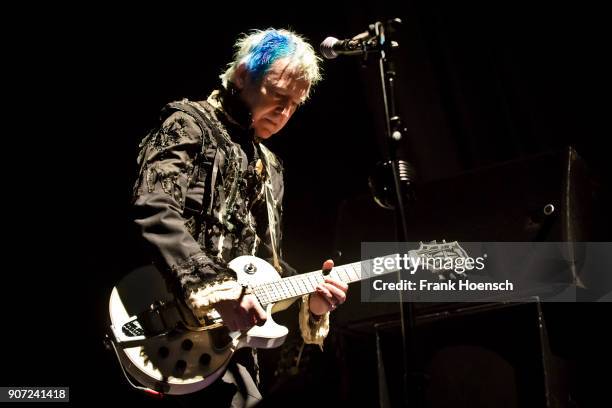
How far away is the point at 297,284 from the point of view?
2098 millimetres

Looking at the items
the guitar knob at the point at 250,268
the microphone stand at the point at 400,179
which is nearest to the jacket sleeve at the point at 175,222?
the guitar knob at the point at 250,268

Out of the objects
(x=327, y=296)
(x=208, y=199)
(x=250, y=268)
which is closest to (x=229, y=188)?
→ (x=208, y=199)

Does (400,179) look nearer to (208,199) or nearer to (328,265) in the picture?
(328,265)

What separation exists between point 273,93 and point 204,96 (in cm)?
103

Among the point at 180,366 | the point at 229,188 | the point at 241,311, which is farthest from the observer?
the point at 229,188

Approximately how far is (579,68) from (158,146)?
3059 mm

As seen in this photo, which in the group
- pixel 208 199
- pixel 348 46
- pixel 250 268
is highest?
pixel 348 46

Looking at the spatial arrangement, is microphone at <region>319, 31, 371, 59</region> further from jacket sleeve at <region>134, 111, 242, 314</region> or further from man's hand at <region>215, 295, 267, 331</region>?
man's hand at <region>215, 295, 267, 331</region>

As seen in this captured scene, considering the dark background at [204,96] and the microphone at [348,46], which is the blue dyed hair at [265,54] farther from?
the dark background at [204,96]

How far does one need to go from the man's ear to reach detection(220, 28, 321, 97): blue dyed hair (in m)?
0.02

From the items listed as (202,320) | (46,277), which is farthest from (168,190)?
(46,277)

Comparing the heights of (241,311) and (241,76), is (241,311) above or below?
below

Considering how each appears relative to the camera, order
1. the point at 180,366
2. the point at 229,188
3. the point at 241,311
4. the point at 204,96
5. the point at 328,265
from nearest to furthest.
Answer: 1. the point at 241,311
2. the point at 180,366
3. the point at 229,188
4. the point at 328,265
5. the point at 204,96

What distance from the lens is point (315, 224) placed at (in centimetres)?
354
